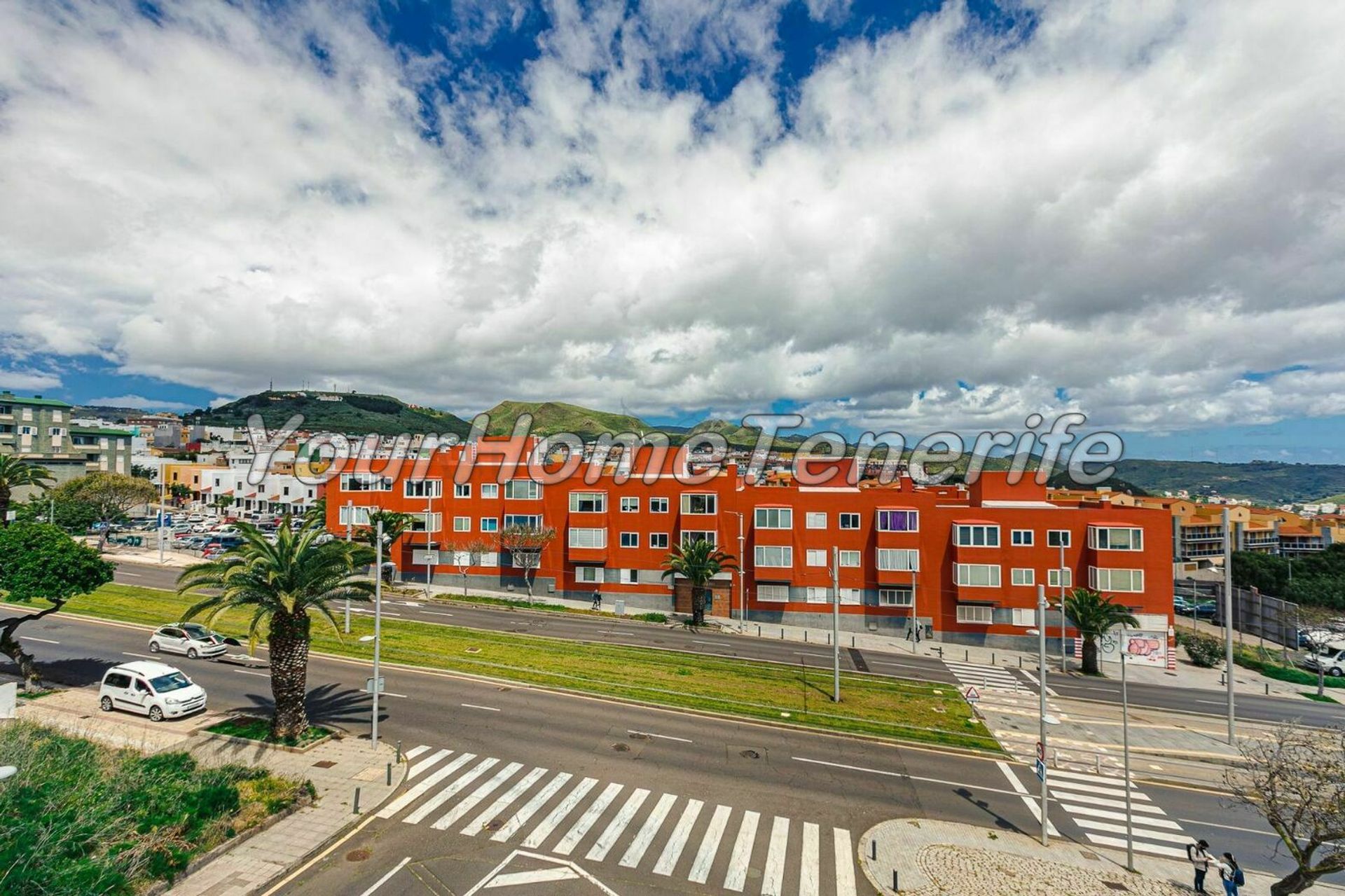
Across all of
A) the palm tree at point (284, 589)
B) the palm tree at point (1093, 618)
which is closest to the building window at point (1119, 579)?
the palm tree at point (1093, 618)

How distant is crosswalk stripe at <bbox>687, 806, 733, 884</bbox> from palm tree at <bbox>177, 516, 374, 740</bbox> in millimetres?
15535

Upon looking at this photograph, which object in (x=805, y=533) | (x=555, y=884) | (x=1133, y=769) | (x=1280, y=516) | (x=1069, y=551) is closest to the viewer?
(x=555, y=884)

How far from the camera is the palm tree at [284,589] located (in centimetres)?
2395

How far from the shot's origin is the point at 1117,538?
177 feet

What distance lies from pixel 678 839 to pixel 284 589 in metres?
17.6

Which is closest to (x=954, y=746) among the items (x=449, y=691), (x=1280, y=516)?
(x=449, y=691)

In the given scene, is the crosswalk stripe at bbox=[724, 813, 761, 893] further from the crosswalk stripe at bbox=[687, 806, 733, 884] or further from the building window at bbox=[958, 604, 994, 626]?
the building window at bbox=[958, 604, 994, 626]

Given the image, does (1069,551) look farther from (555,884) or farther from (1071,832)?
(555,884)

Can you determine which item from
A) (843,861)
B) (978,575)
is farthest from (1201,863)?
(978,575)

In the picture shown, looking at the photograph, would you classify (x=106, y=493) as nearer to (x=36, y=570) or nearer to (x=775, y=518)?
(x=36, y=570)

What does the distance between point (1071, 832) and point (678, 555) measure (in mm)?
39571

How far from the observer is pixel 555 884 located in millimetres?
16953

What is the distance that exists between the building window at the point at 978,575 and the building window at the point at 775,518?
1562 cm

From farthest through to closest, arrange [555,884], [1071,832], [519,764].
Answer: [519,764] → [1071,832] → [555,884]
